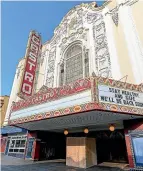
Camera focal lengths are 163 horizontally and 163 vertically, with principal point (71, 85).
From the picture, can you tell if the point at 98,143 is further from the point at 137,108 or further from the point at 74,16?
the point at 74,16

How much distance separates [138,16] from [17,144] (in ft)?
52.6

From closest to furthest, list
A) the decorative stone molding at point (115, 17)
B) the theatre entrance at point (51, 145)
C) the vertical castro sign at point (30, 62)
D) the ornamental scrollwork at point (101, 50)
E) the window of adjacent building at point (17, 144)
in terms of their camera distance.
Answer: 1. the ornamental scrollwork at point (101, 50)
2. the decorative stone molding at point (115, 17)
3. the theatre entrance at point (51, 145)
4. the vertical castro sign at point (30, 62)
5. the window of adjacent building at point (17, 144)

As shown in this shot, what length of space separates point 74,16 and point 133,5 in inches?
271

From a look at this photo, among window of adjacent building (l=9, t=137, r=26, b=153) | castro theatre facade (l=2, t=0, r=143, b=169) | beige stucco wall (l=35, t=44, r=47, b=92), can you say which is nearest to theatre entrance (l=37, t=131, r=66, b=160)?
castro theatre facade (l=2, t=0, r=143, b=169)

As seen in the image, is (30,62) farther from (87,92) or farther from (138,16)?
(138,16)

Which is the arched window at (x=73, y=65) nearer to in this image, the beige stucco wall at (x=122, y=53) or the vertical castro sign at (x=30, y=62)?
the vertical castro sign at (x=30, y=62)

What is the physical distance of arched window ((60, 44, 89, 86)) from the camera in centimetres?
1428

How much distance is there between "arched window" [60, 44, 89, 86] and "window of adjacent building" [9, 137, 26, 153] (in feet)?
22.9

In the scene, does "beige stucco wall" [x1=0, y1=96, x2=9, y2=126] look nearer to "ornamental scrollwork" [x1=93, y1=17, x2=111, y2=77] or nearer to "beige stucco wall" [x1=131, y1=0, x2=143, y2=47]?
"ornamental scrollwork" [x1=93, y1=17, x2=111, y2=77]

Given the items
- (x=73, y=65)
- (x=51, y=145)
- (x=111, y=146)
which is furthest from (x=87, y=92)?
(x=51, y=145)

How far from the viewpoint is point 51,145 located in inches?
601

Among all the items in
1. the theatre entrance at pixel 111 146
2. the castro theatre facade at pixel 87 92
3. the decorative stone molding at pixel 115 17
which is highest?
the decorative stone molding at pixel 115 17

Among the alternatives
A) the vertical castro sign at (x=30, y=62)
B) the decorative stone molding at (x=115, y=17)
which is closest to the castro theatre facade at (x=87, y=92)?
the vertical castro sign at (x=30, y=62)

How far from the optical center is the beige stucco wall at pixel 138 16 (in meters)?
11.4
